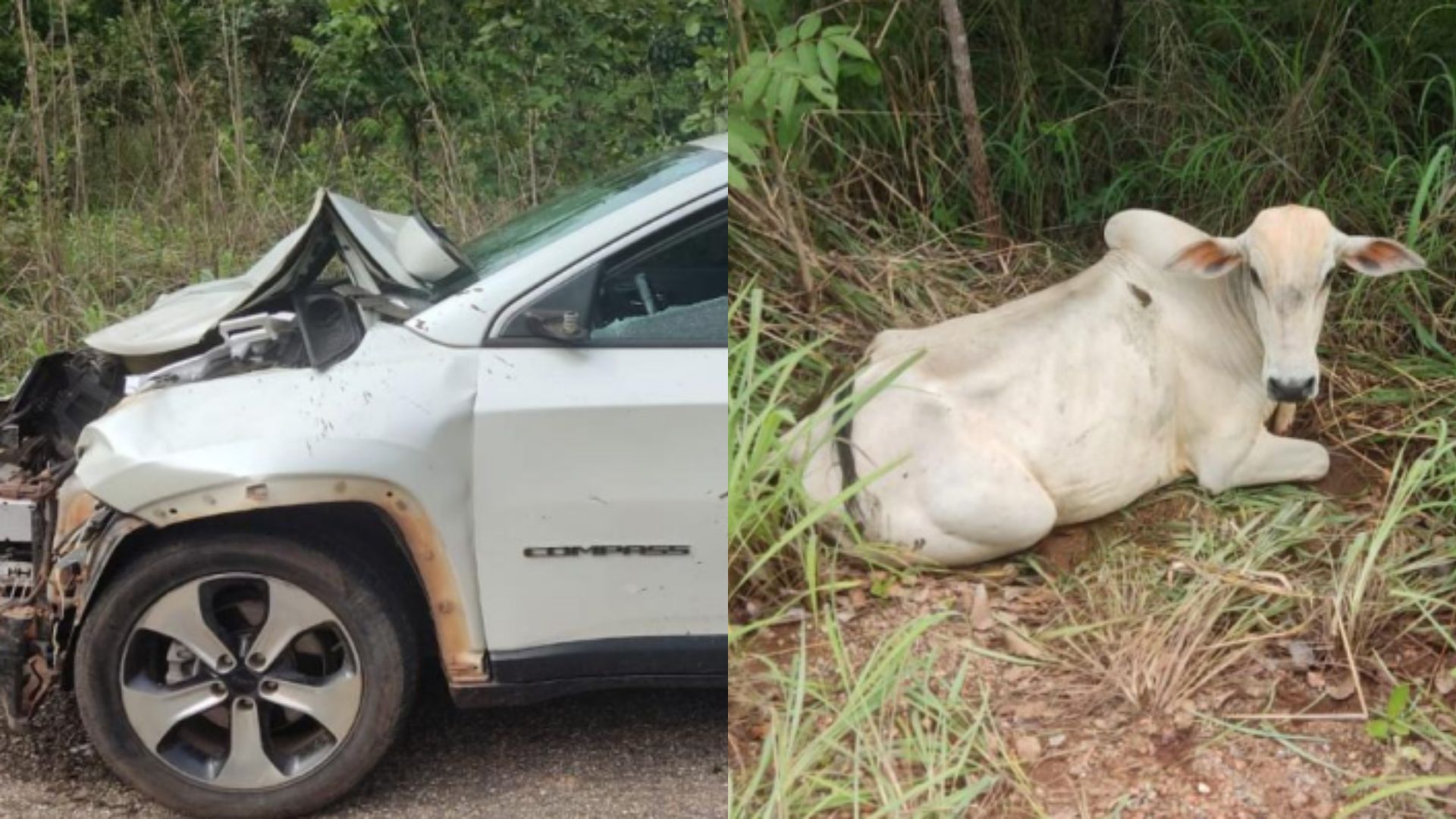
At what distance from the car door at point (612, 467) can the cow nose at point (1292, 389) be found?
0.60 meters

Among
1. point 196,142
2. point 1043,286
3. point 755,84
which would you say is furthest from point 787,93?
point 196,142

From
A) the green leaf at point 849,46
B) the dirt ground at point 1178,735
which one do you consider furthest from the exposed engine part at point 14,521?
the green leaf at point 849,46

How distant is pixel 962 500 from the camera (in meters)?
1.71

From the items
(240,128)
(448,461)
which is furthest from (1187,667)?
(240,128)

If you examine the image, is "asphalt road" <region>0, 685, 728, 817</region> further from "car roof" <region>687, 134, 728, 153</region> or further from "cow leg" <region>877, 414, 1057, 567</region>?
"car roof" <region>687, 134, 728, 153</region>

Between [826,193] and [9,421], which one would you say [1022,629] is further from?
[9,421]

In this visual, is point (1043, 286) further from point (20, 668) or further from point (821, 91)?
point (20, 668)

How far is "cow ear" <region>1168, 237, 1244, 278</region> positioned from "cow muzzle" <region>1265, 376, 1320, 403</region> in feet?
0.44

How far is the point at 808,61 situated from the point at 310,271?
0.89 metres

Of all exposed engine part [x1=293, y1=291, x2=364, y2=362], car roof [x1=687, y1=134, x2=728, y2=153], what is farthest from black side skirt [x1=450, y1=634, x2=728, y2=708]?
car roof [x1=687, y1=134, x2=728, y2=153]

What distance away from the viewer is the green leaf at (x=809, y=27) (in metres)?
1.62

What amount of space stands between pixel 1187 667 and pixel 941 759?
0.90ft

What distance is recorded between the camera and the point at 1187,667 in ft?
5.07

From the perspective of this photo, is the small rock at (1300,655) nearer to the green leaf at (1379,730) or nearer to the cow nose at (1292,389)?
the green leaf at (1379,730)
